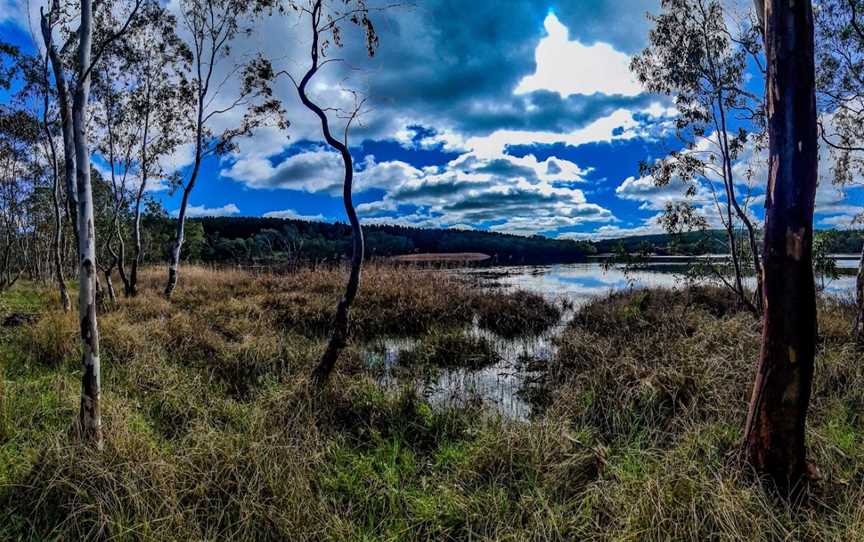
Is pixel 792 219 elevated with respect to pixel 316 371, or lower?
elevated

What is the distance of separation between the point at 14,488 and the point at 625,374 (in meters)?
6.37

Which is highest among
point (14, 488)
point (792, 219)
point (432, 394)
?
point (792, 219)

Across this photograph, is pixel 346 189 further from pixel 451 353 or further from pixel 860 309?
pixel 860 309

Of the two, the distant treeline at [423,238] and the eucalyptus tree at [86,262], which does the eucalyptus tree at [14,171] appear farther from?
the distant treeline at [423,238]

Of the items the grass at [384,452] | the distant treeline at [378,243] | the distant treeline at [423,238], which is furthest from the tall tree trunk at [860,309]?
the distant treeline at [423,238]

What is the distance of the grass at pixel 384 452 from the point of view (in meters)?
3.21

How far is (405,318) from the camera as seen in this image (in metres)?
12.6

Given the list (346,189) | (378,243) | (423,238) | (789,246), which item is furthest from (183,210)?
(423,238)

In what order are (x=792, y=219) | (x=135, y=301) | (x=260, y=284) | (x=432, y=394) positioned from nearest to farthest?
(x=792, y=219), (x=432, y=394), (x=135, y=301), (x=260, y=284)

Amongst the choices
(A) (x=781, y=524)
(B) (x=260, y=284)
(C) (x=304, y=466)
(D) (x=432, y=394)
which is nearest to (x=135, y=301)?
(B) (x=260, y=284)

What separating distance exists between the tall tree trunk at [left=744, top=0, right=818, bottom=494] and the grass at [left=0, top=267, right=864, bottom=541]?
1.48ft

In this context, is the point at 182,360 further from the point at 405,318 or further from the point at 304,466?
the point at 405,318

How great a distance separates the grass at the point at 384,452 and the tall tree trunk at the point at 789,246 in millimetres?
450

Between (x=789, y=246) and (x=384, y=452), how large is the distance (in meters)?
4.21
